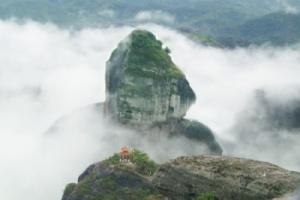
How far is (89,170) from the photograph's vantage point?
112125mm

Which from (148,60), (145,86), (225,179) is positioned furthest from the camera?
(148,60)

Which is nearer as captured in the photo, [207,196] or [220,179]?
[207,196]

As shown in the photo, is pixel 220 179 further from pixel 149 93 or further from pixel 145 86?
pixel 145 86

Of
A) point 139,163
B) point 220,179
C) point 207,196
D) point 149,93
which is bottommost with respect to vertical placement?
point 139,163

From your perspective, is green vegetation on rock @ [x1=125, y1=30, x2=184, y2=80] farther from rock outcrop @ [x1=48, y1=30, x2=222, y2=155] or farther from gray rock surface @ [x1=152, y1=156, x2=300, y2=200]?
gray rock surface @ [x1=152, y1=156, x2=300, y2=200]

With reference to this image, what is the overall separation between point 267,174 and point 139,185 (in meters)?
32.0

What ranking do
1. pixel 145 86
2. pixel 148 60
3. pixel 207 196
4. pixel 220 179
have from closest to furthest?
pixel 207 196
pixel 220 179
pixel 145 86
pixel 148 60

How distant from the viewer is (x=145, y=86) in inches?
5960

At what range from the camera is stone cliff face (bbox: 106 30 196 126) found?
149375 mm

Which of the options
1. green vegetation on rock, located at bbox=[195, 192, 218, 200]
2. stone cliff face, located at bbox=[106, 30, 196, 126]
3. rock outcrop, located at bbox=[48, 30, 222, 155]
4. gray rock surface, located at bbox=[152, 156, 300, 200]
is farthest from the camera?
stone cliff face, located at bbox=[106, 30, 196, 126]

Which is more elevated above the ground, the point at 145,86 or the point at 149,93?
the point at 145,86

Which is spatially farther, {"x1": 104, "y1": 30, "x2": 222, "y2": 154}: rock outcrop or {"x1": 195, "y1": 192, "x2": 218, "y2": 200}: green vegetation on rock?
{"x1": 104, "y1": 30, "x2": 222, "y2": 154}: rock outcrop

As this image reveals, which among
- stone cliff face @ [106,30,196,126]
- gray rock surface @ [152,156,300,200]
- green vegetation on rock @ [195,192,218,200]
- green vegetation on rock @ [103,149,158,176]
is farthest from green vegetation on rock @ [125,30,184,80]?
green vegetation on rock @ [195,192,218,200]

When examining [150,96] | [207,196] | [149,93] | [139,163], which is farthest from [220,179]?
[150,96]
